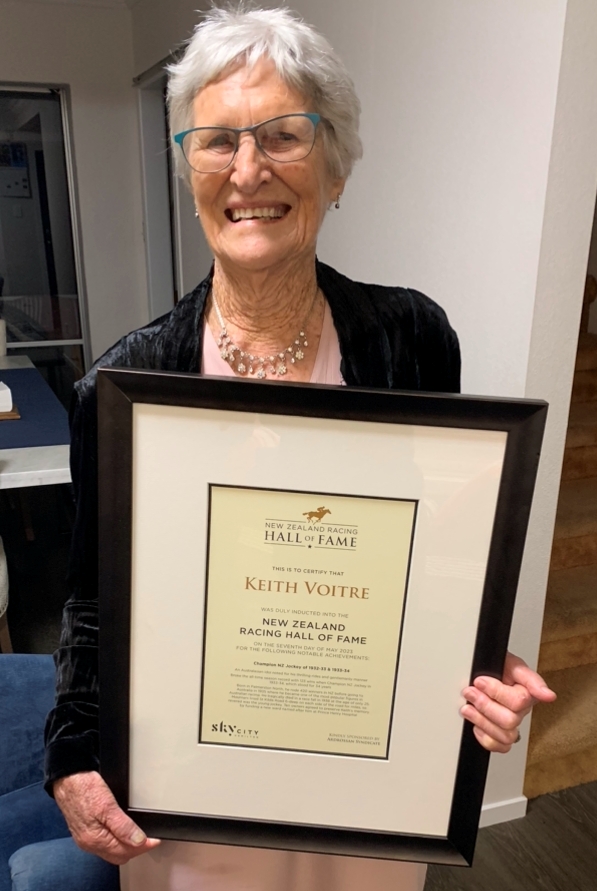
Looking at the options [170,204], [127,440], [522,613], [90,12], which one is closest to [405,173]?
[522,613]

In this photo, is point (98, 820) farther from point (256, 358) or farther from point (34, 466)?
point (34, 466)

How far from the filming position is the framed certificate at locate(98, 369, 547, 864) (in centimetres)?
64

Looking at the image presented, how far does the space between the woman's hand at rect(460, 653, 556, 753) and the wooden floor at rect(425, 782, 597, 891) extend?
4.04 ft

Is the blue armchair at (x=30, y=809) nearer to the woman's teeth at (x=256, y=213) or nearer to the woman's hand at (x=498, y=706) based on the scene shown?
the woman's hand at (x=498, y=706)

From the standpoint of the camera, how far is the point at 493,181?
1350 millimetres

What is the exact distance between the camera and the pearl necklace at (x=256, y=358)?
2.77 feet

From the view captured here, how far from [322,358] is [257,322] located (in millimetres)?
97

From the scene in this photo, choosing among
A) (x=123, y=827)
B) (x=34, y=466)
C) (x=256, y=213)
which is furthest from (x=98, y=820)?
(x=34, y=466)

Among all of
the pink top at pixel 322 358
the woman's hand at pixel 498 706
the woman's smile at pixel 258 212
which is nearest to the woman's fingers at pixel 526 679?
the woman's hand at pixel 498 706

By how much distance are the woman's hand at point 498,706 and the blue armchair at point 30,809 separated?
66 cm

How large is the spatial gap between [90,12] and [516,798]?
474 centimetres

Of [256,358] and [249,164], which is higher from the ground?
[249,164]

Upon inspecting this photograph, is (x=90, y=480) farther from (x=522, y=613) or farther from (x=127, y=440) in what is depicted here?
(x=522, y=613)

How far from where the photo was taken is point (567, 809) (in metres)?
1.91
